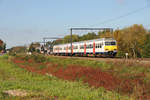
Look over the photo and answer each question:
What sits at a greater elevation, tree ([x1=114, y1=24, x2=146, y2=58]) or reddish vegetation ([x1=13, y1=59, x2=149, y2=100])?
tree ([x1=114, y1=24, x2=146, y2=58])

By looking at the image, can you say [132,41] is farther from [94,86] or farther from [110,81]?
[94,86]

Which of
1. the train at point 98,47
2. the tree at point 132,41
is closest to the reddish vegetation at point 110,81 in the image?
the train at point 98,47

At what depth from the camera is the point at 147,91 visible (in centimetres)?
1248

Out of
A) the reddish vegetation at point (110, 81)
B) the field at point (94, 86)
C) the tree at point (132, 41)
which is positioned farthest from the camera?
the tree at point (132, 41)

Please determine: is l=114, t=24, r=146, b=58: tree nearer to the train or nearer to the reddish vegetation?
the train

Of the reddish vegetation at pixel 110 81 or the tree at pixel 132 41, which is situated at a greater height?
the tree at pixel 132 41

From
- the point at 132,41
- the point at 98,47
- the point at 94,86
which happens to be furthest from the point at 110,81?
the point at 132,41

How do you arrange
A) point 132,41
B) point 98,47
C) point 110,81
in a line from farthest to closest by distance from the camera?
point 132,41 < point 98,47 < point 110,81

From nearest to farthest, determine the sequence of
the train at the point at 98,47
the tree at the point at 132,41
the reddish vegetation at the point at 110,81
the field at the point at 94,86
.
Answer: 1. the field at the point at 94,86
2. the reddish vegetation at the point at 110,81
3. the train at the point at 98,47
4. the tree at the point at 132,41

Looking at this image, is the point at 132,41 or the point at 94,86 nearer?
the point at 94,86

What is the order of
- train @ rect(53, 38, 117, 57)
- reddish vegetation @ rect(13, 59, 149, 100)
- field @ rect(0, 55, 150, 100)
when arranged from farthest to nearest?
train @ rect(53, 38, 117, 57), reddish vegetation @ rect(13, 59, 149, 100), field @ rect(0, 55, 150, 100)

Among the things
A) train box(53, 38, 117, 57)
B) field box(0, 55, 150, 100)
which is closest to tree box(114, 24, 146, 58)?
train box(53, 38, 117, 57)

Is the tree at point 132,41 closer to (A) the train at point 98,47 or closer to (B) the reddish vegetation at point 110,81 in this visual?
(A) the train at point 98,47

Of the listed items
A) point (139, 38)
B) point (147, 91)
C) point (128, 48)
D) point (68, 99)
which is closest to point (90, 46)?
point (128, 48)
